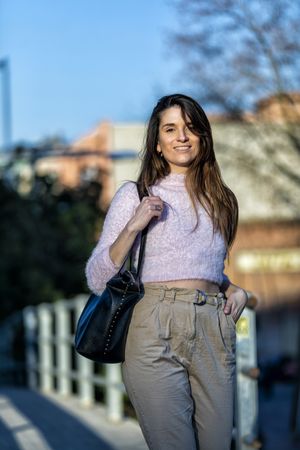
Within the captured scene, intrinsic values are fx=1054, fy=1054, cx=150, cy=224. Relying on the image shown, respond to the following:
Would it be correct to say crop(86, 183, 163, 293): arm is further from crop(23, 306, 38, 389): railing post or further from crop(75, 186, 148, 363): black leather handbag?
crop(23, 306, 38, 389): railing post

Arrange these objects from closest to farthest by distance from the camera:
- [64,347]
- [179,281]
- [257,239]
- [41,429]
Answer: [179,281], [41,429], [64,347], [257,239]

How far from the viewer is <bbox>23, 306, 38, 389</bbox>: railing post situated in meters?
13.5

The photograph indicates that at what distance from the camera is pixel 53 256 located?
20828 millimetres

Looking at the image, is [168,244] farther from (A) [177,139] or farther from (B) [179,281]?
(A) [177,139]

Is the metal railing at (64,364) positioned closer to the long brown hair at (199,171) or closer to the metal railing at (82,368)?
the metal railing at (82,368)

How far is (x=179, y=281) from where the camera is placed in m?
3.70

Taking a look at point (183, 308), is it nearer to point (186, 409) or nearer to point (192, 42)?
point (186, 409)

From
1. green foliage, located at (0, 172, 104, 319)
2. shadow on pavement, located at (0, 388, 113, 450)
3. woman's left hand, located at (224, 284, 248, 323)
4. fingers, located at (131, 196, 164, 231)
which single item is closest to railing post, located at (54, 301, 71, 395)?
shadow on pavement, located at (0, 388, 113, 450)

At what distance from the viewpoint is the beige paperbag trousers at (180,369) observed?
3562mm

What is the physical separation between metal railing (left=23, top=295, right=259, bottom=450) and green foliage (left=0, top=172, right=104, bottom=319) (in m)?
4.80

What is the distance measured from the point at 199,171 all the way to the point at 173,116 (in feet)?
0.77

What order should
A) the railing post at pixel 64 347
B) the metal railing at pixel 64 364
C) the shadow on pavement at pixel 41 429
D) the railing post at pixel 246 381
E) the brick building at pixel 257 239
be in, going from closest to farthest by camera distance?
the railing post at pixel 246 381
the shadow on pavement at pixel 41 429
the metal railing at pixel 64 364
the railing post at pixel 64 347
the brick building at pixel 257 239

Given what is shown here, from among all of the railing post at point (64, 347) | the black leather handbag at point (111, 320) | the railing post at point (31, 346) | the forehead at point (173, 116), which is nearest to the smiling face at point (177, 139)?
the forehead at point (173, 116)

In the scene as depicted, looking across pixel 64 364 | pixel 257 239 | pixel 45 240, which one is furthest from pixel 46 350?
pixel 257 239
